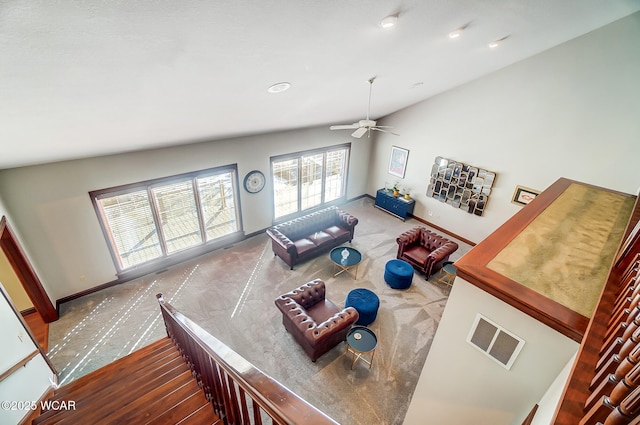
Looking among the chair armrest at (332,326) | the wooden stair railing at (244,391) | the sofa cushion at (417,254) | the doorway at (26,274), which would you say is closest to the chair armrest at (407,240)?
the sofa cushion at (417,254)

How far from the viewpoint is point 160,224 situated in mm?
5570

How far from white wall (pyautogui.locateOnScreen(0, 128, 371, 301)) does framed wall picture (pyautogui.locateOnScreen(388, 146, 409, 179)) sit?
4406 millimetres

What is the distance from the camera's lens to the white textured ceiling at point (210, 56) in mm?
1631

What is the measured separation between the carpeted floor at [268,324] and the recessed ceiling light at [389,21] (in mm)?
4332

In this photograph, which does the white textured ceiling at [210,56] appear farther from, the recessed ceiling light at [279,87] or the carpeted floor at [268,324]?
the carpeted floor at [268,324]

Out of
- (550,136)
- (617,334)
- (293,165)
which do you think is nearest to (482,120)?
(550,136)

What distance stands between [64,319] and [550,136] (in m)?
9.54

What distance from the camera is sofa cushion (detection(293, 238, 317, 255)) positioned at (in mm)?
6000

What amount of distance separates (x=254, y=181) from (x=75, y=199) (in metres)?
3.27

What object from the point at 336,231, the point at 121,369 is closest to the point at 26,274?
the point at 121,369

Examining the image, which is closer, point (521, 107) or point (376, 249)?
point (521, 107)

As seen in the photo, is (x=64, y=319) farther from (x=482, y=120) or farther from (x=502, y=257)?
(x=482, y=120)

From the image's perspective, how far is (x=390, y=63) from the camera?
3713 mm

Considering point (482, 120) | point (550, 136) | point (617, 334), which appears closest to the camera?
point (617, 334)
